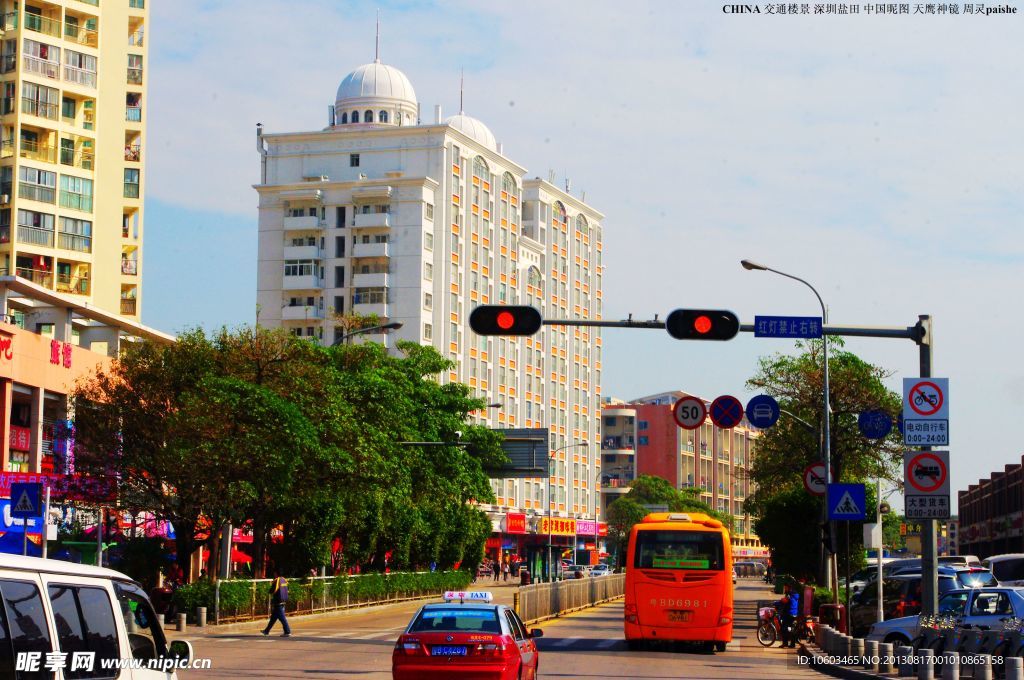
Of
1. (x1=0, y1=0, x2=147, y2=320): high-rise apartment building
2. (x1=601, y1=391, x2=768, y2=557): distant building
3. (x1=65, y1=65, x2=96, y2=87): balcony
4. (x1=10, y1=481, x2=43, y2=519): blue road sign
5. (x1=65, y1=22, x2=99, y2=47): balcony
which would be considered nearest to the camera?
(x1=10, y1=481, x2=43, y2=519): blue road sign

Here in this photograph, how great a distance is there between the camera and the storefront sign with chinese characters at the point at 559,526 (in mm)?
116875

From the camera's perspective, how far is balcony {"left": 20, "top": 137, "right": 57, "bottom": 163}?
6969 cm

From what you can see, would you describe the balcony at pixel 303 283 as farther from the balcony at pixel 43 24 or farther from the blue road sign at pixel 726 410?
the blue road sign at pixel 726 410

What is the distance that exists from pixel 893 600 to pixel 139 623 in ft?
88.7

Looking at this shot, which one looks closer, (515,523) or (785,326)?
(785,326)

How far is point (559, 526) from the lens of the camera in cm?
12056

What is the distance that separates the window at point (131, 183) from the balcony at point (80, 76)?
8.13m

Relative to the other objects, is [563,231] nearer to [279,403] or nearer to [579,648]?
[279,403]

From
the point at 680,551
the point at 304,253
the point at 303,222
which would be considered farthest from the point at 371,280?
the point at 680,551

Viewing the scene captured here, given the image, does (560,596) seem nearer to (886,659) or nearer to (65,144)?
(886,659)

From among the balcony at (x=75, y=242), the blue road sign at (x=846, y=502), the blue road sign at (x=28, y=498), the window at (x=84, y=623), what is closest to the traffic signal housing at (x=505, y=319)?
the blue road sign at (x=28, y=498)

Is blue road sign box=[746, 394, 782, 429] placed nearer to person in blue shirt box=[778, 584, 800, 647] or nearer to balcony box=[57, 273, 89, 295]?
person in blue shirt box=[778, 584, 800, 647]

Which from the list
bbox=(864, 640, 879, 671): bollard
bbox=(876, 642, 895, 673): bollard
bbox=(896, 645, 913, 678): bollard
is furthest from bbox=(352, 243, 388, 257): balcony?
bbox=(896, 645, 913, 678): bollard

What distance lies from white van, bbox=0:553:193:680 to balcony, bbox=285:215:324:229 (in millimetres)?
96563
